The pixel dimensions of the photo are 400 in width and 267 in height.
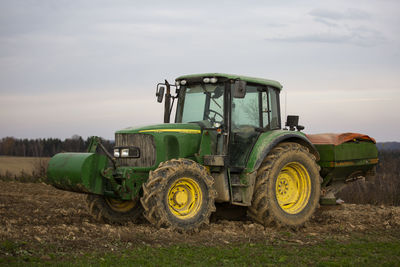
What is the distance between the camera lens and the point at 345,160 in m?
10.4

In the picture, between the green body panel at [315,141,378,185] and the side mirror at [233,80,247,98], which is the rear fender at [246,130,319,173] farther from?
the side mirror at [233,80,247,98]

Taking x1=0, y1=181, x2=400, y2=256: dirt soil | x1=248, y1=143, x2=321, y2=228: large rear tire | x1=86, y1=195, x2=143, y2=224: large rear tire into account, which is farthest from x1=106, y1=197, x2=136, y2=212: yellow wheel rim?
x1=248, y1=143, x2=321, y2=228: large rear tire

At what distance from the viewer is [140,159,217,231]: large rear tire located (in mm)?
7965

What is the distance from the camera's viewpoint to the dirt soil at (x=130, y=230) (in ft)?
24.0

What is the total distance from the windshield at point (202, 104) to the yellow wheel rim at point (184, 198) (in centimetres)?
127

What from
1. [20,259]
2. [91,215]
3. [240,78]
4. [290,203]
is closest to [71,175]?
[91,215]

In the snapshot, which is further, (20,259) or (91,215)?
(91,215)

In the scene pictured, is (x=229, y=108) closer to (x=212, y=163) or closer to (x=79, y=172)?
(x=212, y=163)

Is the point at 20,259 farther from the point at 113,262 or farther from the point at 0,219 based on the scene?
the point at 0,219

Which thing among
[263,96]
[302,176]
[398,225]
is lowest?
[398,225]

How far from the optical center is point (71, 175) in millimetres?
8297

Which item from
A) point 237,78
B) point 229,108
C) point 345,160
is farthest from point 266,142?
point 345,160

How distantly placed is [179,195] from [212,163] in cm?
95

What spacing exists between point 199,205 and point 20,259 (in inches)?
123
